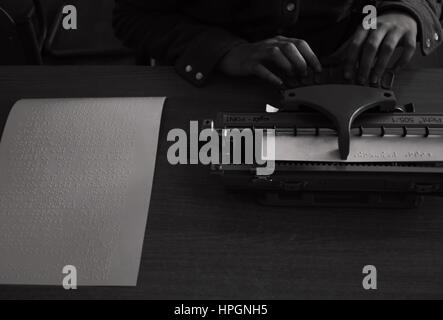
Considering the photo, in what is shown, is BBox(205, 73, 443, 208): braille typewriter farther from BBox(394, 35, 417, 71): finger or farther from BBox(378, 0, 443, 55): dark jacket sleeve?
BBox(378, 0, 443, 55): dark jacket sleeve

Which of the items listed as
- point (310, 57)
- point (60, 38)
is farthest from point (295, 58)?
point (60, 38)

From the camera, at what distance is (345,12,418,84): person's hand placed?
68 cm

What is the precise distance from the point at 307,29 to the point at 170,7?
28 centimetres

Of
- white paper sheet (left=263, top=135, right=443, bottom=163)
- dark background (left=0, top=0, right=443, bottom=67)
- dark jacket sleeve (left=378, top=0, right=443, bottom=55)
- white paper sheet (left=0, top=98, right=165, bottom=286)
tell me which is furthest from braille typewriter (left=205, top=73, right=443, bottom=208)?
dark background (left=0, top=0, right=443, bottom=67)

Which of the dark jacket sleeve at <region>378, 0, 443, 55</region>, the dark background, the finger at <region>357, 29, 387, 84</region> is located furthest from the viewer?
the dark background

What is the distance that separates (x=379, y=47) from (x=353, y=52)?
0.16ft

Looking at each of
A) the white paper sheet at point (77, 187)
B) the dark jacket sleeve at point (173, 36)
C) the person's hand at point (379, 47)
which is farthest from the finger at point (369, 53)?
the white paper sheet at point (77, 187)

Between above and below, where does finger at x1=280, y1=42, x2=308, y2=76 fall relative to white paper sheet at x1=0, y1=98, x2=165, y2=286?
above

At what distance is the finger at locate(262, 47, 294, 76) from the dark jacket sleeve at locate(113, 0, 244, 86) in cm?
7

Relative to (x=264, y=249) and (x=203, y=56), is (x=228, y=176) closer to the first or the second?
(x=264, y=249)

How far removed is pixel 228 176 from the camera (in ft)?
1.80

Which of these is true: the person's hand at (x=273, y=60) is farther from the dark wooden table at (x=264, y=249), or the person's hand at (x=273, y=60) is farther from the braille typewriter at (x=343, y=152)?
the dark wooden table at (x=264, y=249)

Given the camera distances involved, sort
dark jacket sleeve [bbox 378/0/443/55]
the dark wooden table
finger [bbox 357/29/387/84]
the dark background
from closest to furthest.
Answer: the dark wooden table
finger [bbox 357/29/387/84]
dark jacket sleeve [bbox 378/0/443/55]
the dark background

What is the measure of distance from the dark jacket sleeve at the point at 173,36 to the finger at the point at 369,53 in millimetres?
207
